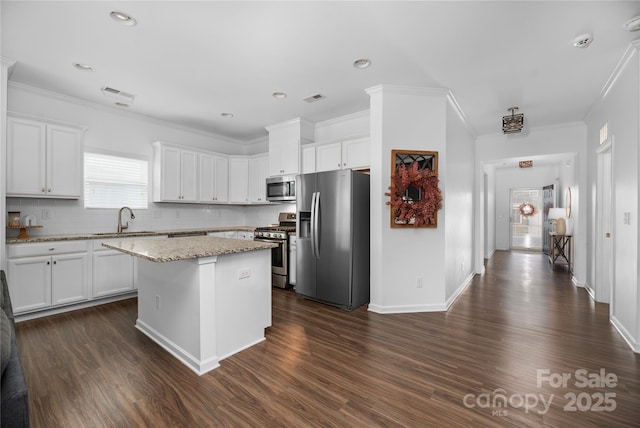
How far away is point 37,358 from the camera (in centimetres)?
241

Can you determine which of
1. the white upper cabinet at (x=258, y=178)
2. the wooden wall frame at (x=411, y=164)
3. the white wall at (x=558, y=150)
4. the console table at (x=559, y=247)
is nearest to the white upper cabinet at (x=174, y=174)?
the white upper cabinet at (x=258, y=178)

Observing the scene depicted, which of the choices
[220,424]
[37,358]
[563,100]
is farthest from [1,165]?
[563,100]

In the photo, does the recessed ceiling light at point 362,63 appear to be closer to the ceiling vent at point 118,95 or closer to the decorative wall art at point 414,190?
the decorative wall art at point 414,190

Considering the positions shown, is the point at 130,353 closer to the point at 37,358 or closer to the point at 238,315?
the point at 37,358

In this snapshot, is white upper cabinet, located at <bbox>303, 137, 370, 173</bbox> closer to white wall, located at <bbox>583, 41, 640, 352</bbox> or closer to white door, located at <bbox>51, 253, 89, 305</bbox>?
white wall, located at <bbox>583, 41, 640, 352</bbox>

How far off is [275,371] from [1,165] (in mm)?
3384

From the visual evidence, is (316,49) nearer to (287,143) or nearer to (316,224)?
Answer: (316,224)

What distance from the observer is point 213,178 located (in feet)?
17.5

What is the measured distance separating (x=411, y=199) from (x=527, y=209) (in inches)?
323

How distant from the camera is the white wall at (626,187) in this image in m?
2.61

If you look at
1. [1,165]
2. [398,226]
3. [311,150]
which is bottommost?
[398,226]

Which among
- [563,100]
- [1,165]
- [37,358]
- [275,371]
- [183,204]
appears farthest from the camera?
[183,204]

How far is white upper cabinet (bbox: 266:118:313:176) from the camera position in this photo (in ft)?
15.7

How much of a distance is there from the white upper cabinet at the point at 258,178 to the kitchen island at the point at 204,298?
111 inches
